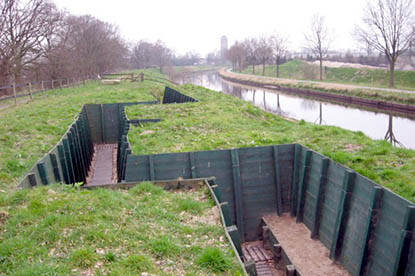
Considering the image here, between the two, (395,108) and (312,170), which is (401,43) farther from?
(312,170)

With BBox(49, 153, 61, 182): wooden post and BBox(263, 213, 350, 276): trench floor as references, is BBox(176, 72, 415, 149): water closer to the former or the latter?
BBox(263, 213, 350, 276): trench floor

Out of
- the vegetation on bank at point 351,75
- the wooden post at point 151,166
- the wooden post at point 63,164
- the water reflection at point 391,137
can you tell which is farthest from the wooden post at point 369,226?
the vegetation on bank at point 351,75

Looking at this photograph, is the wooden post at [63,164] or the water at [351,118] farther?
the water at [351,118]

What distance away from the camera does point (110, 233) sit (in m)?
5.53

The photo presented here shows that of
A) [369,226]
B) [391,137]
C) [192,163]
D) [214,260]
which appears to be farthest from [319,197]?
[391,137]

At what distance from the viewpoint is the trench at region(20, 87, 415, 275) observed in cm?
678

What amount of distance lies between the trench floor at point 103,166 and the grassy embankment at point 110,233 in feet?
21.1

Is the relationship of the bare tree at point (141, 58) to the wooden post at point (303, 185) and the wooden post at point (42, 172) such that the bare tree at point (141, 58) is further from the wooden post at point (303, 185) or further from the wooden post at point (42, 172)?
the wooden post at point (42, 172)

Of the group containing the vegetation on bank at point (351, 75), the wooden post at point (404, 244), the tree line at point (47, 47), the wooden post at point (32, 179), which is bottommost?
the wooden post at point (404, 244)

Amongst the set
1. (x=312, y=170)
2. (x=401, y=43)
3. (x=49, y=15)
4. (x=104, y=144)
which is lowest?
(x=104, y=144)

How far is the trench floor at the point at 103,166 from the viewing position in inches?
589

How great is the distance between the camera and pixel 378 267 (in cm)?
679

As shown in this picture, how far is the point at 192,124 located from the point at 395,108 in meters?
23.5

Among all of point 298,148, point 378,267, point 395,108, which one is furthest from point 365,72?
point 378,267
